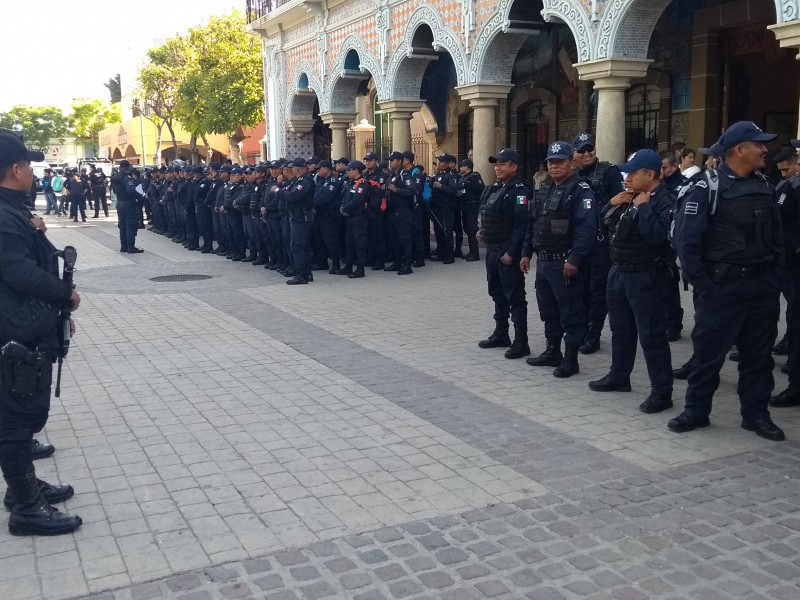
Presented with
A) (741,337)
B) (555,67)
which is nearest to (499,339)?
(741,337)

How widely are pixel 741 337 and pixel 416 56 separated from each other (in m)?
13.6

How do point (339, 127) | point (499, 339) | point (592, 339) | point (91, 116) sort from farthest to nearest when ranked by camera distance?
point (91, 116) < point (339, 127) < point (499, 339) < point (592, 339)

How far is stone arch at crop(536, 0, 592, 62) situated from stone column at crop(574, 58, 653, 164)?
0.18m

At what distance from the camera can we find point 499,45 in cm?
1477

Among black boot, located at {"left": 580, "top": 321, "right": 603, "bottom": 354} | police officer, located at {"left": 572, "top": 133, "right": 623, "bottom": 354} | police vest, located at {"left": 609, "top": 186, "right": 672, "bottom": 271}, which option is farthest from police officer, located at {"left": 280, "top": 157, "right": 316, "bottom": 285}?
police vest, located at {"left": 609, "top": 186, "right": 672, "bottom": 271}

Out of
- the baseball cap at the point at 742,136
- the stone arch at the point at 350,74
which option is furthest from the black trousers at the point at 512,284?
the stone arch at the point at 350,74

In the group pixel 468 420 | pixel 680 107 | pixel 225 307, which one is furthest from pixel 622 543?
pixel 680 107

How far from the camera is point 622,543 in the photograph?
3771 mm

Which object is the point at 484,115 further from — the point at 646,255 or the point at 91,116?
the point at 91,116

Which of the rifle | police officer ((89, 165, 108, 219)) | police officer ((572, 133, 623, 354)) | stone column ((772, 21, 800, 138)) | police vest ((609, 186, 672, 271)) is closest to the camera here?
the rifle

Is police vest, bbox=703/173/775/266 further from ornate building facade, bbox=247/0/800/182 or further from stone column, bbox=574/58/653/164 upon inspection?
stone column, bbox=574/58/653/164

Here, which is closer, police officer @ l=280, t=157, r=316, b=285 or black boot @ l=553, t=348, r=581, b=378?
black boot @ l=553, t=348, r=581, b=378

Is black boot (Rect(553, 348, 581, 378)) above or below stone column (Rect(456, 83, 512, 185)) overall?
below

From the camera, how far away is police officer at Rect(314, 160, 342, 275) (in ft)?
40.3
